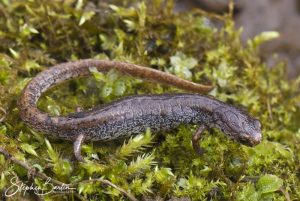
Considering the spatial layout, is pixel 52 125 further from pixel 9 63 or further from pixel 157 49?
pixel 157 49

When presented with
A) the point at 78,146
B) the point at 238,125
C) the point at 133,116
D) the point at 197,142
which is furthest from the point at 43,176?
the point at 238,125

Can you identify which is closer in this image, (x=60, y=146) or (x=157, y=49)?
(x=60, y=146)

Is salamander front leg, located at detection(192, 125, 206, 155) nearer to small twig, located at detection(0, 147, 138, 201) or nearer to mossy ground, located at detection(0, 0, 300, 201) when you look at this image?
mossy ground, located at detection(0, 0, 300, 201)

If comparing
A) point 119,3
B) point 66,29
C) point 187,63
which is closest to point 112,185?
point 187,63

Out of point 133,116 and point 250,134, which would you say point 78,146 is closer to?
point 133,116
